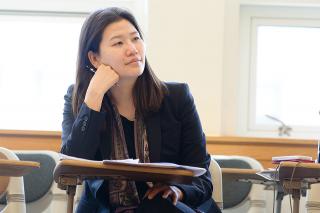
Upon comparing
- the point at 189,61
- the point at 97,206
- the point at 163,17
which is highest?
the point at 163,17

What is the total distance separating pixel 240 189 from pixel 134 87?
1.19m

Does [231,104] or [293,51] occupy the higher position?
[293,51]

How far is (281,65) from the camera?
12.8ft

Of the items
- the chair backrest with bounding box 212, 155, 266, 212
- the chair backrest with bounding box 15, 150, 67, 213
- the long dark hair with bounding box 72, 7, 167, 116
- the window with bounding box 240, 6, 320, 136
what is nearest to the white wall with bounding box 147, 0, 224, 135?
the window with bounding box 240, 6, 320, 136

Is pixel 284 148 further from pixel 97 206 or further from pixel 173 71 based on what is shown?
pixel 97 206

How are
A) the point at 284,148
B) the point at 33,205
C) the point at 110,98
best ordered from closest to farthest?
1. the point at 110,98
2. the point at 33,205
3. the point at 284,148

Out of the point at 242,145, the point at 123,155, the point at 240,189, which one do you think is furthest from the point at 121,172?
the point at 242,145

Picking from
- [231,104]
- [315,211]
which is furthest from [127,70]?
[231,104]

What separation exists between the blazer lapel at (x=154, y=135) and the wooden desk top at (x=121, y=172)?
292 millimetres

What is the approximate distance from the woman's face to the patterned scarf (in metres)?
0.16

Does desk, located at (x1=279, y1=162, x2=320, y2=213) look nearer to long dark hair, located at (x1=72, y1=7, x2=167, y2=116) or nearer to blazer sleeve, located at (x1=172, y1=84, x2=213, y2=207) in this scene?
blazer sleeve, located at (x1=172, y1=84, x2=213, y2=207)

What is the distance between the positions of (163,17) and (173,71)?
335 mm

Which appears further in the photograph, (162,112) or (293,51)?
(293,51)

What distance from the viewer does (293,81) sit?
3.87 meters
